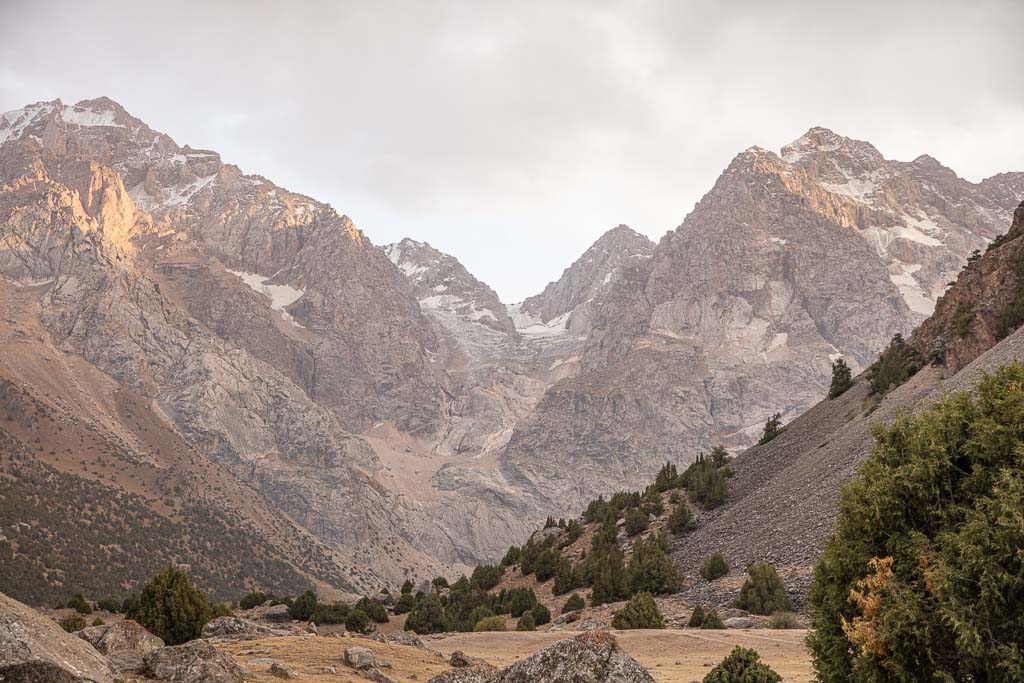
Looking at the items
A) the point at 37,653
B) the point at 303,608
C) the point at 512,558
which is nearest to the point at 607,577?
the point at 303,608

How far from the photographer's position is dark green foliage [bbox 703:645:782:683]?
13219 millimetres

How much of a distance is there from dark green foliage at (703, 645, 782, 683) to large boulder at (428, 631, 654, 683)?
14.6 feet

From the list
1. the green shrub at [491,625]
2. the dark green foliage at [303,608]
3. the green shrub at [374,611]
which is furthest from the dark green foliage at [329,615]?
the green shrub at [491,625]

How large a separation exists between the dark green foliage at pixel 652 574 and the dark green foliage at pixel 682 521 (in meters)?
7.83

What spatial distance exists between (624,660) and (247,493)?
170m

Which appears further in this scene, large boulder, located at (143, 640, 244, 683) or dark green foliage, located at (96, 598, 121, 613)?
dark green foliage, located at (96, 598, 121, 613)

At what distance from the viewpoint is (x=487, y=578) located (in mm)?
51125

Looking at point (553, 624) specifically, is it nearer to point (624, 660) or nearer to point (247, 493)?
point (624, 660)

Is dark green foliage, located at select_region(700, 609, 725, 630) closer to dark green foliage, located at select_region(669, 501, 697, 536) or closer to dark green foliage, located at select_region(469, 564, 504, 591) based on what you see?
dark green foliage, located at select_region(669, 501, 697, 536)

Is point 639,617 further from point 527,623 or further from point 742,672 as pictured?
point 742,672

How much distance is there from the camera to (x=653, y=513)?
54469 millimetres

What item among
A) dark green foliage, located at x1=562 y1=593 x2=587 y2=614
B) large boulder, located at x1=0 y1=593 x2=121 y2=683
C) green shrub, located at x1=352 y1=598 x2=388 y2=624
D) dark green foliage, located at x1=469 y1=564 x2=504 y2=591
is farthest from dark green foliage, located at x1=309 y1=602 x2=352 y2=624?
large boulder, located at x1=0 y1=593 x2=121 y2=683

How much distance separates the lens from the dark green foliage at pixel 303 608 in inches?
1313

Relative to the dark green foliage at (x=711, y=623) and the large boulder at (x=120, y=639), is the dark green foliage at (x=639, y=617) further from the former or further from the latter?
the large boulder at (x=120, y=639)
